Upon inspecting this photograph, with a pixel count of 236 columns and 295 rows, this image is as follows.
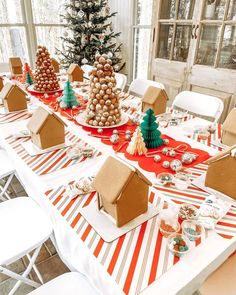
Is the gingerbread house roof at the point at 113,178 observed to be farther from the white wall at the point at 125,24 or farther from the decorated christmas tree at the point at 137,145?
the white wall at the point at 125,24

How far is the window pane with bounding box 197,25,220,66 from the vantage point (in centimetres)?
274

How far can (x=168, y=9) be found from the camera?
3107 mm

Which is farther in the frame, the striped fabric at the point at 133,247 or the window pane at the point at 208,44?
the window pane at the point at 208,44

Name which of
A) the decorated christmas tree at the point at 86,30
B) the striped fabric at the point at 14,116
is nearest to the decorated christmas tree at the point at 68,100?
the striped fabric at the point at 14,116

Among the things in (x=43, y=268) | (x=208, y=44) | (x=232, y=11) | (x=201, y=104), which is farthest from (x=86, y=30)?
(x=43, y=268)

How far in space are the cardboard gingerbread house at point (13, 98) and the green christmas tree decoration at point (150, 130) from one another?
3.47 feet

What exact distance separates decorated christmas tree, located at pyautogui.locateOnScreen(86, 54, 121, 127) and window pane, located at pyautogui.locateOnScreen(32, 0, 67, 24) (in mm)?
3577

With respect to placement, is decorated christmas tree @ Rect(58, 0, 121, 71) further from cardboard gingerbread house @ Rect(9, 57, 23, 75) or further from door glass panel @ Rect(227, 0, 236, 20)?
door glass panel @ Rect(227, 0, 236, 20)

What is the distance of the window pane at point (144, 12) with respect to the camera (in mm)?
4250

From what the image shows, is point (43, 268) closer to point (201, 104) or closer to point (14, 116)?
point (14, 116)

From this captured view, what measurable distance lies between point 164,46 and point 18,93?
2206 millimetres

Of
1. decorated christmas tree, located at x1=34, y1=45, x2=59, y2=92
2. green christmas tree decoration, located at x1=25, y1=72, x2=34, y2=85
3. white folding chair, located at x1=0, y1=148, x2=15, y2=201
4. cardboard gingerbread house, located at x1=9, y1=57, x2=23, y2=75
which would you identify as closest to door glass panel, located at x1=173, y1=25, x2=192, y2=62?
decorated christmas tree, located at x1=34, y1=45, x2=59, y2=92

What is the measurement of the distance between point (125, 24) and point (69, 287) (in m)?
4.67

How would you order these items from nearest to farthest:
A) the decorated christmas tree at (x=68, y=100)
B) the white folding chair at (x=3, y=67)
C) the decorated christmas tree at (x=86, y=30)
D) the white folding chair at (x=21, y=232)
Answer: the white folding chair at (x=21, y=232) → the decorated christmas tree at (x=68, y=100) → the white folding chair at (x=3, y=67) → the decorated christmas tree at (x=86, y=30)
